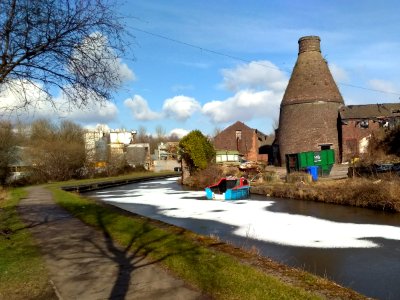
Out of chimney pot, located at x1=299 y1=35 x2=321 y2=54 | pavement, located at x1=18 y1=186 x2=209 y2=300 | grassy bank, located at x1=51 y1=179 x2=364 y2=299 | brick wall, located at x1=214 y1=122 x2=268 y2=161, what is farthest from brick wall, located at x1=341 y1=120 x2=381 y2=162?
pavement, located at x1=18 y1=186 x2=209 y2=300

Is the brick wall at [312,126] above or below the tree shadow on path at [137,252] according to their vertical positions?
above

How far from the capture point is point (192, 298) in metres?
5.45

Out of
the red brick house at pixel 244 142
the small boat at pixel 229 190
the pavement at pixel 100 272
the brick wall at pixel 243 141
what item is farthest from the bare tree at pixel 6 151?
the brick wall at pixel 243 141

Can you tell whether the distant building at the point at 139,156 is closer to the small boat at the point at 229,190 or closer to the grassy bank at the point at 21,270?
the small boat at the point at 229,190

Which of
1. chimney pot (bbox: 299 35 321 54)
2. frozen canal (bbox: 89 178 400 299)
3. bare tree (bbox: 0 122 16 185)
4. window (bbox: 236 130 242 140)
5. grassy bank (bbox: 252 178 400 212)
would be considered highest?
chimney pot (bbox: 299 35 321 54)

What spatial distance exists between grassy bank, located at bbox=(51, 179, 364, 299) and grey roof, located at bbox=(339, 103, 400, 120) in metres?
38.2

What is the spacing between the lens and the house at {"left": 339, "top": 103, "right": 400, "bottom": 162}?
143ft

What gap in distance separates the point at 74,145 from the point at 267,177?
26766mm

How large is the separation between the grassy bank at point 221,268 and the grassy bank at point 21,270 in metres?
1.81

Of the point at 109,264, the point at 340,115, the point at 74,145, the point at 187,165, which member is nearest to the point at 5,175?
the point at 74,145

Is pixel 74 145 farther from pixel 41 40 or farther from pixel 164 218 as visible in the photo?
pixel 41 40

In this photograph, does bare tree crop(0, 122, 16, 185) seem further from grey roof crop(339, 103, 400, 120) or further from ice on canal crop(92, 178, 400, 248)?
grey roof crop(339, 103, 400, 120)

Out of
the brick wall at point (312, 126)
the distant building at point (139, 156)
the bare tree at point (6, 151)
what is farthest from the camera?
the distant building at point (139, 156)

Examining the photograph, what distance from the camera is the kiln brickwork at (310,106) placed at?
149 feet
